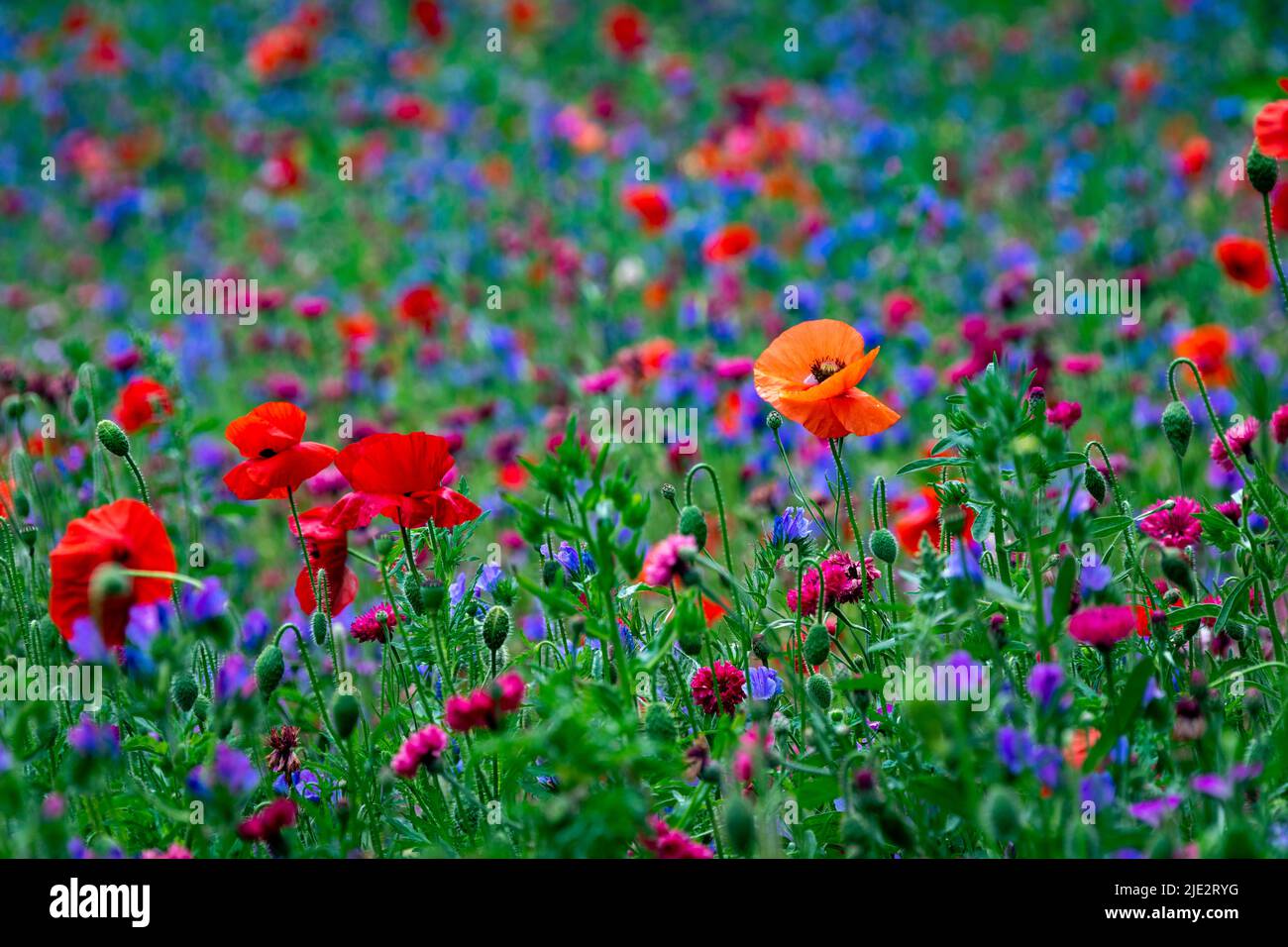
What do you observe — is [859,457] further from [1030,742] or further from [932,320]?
[1030,742]

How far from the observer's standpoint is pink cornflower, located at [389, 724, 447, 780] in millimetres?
1788

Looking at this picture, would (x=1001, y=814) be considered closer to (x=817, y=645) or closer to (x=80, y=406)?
(x=817, y=645)

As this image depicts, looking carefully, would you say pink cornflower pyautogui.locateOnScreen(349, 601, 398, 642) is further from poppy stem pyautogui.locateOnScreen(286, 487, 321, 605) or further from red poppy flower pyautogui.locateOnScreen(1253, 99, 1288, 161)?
red poppy flower pyautogui.locateOnScreen(1253, 99, 1288, 161)

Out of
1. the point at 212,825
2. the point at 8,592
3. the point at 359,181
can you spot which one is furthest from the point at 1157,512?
the point at 359,181

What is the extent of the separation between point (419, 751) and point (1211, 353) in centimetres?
268

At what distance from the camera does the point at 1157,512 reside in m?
2.16

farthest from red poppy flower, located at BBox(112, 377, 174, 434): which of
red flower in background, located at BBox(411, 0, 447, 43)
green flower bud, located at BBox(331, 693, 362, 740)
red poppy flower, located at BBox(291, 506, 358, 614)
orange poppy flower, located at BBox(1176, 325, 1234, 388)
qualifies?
red flower in background, located at BBox(411, 0, 447, 43)

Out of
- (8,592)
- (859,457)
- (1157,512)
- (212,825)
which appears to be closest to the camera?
(212,825)

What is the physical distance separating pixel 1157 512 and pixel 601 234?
3832 mm

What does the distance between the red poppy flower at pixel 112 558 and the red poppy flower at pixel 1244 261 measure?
275 cm

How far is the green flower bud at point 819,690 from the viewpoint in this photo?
2000 mm

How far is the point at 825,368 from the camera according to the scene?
7.36ft

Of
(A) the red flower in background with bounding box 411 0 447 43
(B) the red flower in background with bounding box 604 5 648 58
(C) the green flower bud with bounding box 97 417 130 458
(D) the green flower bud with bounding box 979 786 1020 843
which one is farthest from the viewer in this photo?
(A) the red flower in background with bounding box 411 0 447 43
